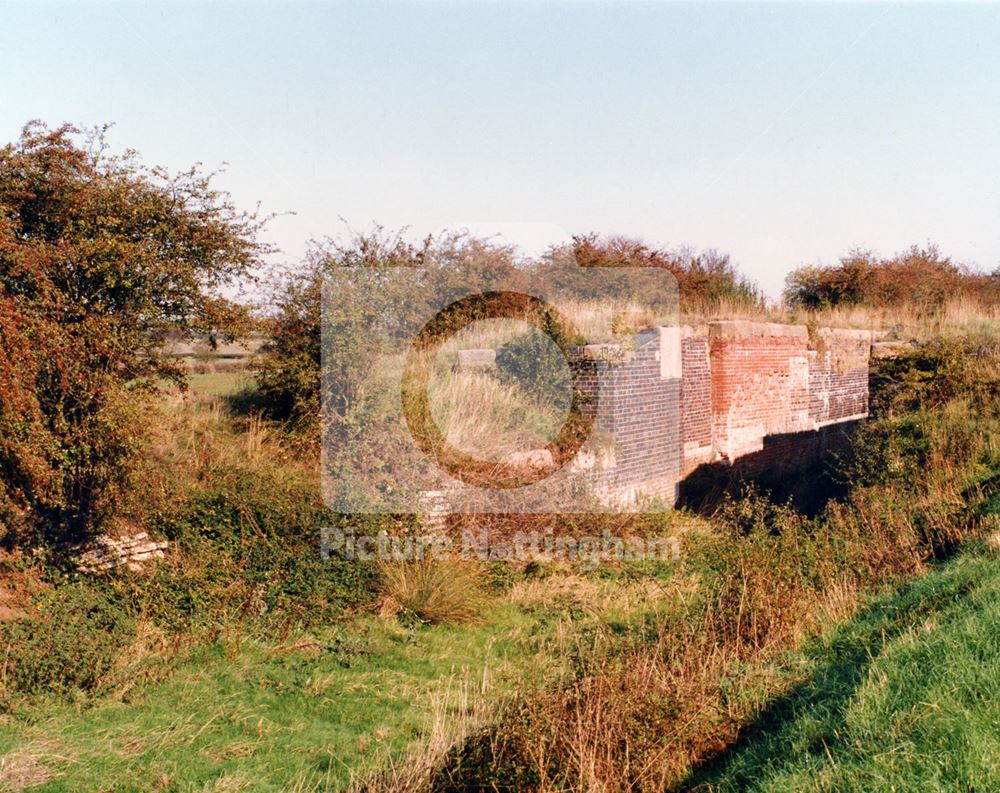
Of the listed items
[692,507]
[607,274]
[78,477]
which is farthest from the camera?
[607,274]

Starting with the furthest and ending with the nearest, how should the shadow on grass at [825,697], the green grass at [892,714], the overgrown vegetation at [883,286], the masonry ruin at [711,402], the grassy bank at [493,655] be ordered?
the overgrown vegetation at [883,286], the masonry ruin at [711,402], the grassy bank at [493,655], the shadow on grass at [825,697], the green grass at [892,714]

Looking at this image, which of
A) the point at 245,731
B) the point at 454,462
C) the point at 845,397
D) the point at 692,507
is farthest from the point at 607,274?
the point at 245,731

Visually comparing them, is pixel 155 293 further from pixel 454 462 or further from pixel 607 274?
pixel 607 274

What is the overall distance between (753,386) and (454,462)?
245 inches

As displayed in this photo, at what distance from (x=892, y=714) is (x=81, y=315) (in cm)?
711

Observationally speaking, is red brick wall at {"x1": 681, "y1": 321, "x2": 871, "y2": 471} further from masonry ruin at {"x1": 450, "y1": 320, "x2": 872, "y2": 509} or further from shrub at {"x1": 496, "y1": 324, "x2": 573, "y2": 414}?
shrub at {"x1": 496, "y1": 324, "x2": 573, "y2": 414}

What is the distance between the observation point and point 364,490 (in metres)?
8.55

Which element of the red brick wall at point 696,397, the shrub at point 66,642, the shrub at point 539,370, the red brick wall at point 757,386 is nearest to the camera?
the shrub at point 66,642

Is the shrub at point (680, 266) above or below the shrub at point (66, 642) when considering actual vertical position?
above

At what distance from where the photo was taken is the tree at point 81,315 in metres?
6.62

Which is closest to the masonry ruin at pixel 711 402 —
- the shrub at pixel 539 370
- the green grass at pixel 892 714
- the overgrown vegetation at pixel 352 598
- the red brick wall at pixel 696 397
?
the red brick wall at pixel 696 397

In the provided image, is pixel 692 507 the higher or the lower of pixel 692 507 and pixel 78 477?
the lower

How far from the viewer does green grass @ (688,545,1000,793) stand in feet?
11.0

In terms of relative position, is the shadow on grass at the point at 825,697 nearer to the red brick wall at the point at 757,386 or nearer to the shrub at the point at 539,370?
the shrub at the point at 539,370
